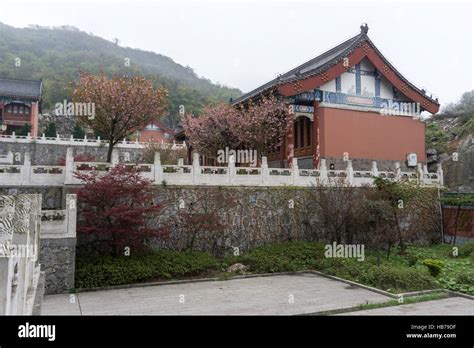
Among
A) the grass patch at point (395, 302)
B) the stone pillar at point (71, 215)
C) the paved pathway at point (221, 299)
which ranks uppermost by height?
the stone pillar at point (71, 215)

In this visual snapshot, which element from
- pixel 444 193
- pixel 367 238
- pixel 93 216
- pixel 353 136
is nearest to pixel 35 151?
pixel 93 216

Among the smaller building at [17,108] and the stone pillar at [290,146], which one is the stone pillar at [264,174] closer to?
the stone pillar at [290,146]

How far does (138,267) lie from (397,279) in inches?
293

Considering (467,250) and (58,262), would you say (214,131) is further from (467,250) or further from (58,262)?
(467,250)

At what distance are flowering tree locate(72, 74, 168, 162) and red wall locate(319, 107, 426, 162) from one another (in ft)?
27.7

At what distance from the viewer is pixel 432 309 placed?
859cm

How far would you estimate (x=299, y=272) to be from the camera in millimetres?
12766

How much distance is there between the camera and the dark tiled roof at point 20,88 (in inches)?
1471

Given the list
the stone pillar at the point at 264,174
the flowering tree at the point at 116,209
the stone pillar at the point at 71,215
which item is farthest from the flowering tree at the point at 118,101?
the stone pillar at the point at 71,215

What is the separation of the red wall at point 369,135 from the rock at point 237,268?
772 cm

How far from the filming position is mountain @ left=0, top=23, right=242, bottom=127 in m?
58.9

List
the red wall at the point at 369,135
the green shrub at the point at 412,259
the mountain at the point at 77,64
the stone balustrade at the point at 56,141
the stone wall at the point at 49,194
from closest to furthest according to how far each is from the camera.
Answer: the stone wall at the point at 49,194 → the green shrub at the point at 412,259 → the red wall at the point at 369,135 → the stone balustrade at the point at 56,141 → the mountain at the point at 77,64
